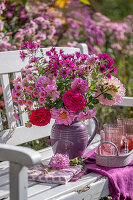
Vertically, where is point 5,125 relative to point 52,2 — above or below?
below

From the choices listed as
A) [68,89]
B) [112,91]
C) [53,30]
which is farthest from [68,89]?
[53,30]

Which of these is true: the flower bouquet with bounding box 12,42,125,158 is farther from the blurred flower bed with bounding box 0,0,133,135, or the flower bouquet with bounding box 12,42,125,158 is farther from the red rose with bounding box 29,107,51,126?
the blurred flower bed with bounding box 0,0,133,135

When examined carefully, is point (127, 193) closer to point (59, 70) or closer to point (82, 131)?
point (82, 131)

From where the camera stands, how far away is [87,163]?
2.11 meters

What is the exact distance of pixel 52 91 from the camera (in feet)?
6.23

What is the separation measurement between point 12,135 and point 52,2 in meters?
2.13

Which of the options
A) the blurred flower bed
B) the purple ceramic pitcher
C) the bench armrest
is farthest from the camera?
the blurred flower bed

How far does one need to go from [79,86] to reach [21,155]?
1.77 ft

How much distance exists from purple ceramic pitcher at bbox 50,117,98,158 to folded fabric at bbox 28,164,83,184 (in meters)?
0.10

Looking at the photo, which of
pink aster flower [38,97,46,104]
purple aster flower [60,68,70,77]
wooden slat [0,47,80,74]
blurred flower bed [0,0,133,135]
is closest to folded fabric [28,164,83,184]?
pink aster flower [38,97,46,104]

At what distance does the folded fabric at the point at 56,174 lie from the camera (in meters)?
1.86

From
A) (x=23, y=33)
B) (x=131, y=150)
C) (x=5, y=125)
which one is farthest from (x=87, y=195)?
(x=23, y=33)

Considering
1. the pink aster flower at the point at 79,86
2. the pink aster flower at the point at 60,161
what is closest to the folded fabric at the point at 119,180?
the pink aster flower at the point at 60,161

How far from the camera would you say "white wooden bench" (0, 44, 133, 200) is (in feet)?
5.00
